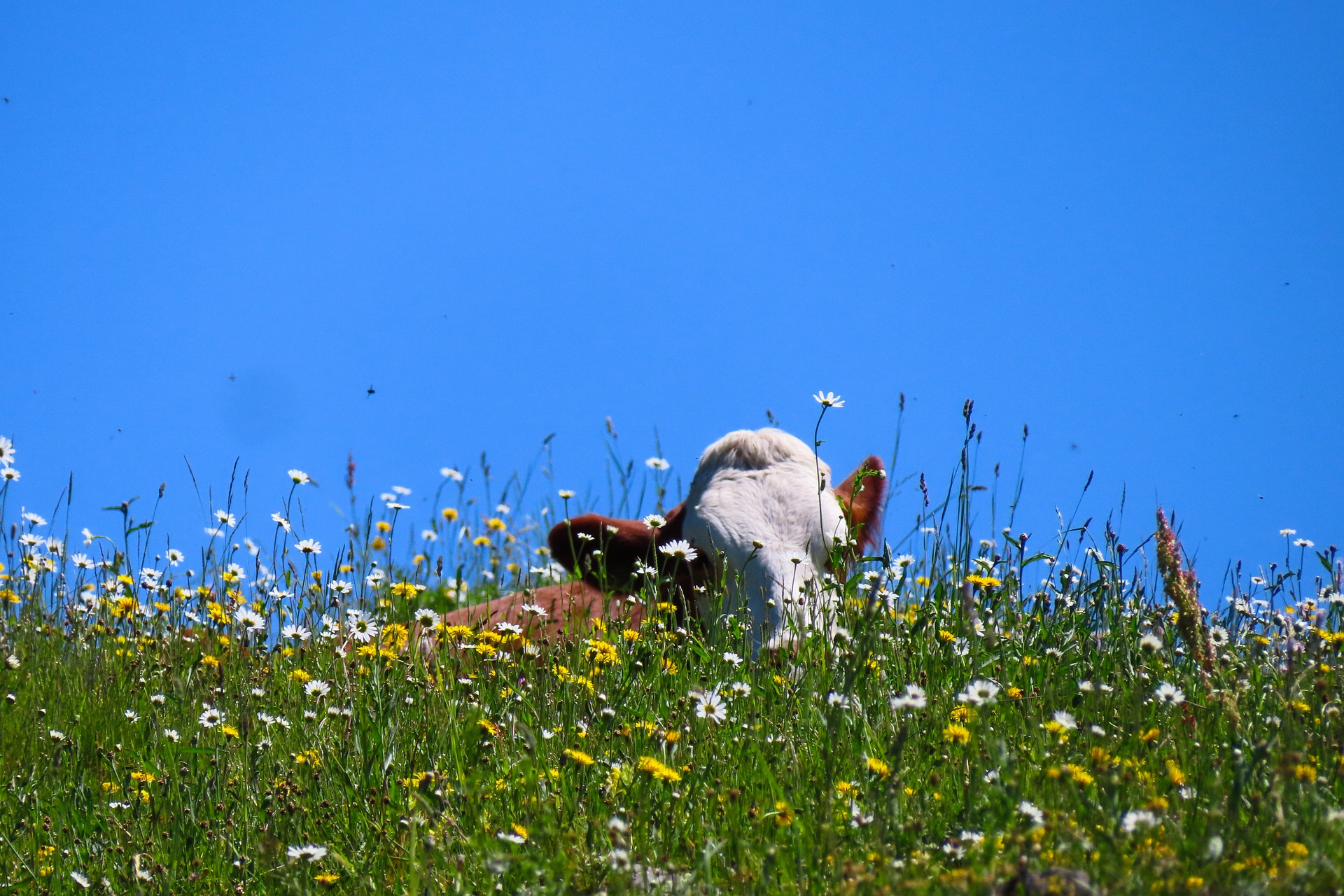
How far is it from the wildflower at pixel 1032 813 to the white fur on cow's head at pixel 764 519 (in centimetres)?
273

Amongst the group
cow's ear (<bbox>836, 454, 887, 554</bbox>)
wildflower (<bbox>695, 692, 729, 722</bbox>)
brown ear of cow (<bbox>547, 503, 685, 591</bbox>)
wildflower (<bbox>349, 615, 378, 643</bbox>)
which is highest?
cow's ear (<bbox>836, 454, 887, 554</bbox>)

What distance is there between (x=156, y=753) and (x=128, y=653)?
6.60 ft

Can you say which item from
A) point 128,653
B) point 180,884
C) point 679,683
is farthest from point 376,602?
point 180,884

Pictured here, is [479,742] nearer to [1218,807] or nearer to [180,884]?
[180,884]

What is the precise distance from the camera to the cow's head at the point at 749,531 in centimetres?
623

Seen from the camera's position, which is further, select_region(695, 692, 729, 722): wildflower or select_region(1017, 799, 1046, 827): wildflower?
select_region(695, 692, 729, 722): wildflower

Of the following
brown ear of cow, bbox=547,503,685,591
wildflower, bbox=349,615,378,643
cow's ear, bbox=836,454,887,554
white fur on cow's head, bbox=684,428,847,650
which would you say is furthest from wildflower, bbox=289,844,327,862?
cow's ear, bbox=836,454,887,554

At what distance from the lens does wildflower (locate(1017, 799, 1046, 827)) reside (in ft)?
8.65

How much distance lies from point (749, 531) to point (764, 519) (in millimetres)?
185

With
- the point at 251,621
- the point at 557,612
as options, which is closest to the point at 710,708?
the point at 251,621

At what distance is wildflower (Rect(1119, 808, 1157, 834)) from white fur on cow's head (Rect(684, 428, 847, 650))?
2.85 metres

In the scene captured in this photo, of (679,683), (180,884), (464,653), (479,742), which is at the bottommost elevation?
(180,884)

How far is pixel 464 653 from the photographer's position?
5.89 m

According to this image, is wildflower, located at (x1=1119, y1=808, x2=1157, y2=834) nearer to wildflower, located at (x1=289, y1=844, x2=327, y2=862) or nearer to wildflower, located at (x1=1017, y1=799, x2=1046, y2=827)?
wildflower, located at (x1=1017, y1=799, x2=1046, y2=827)
